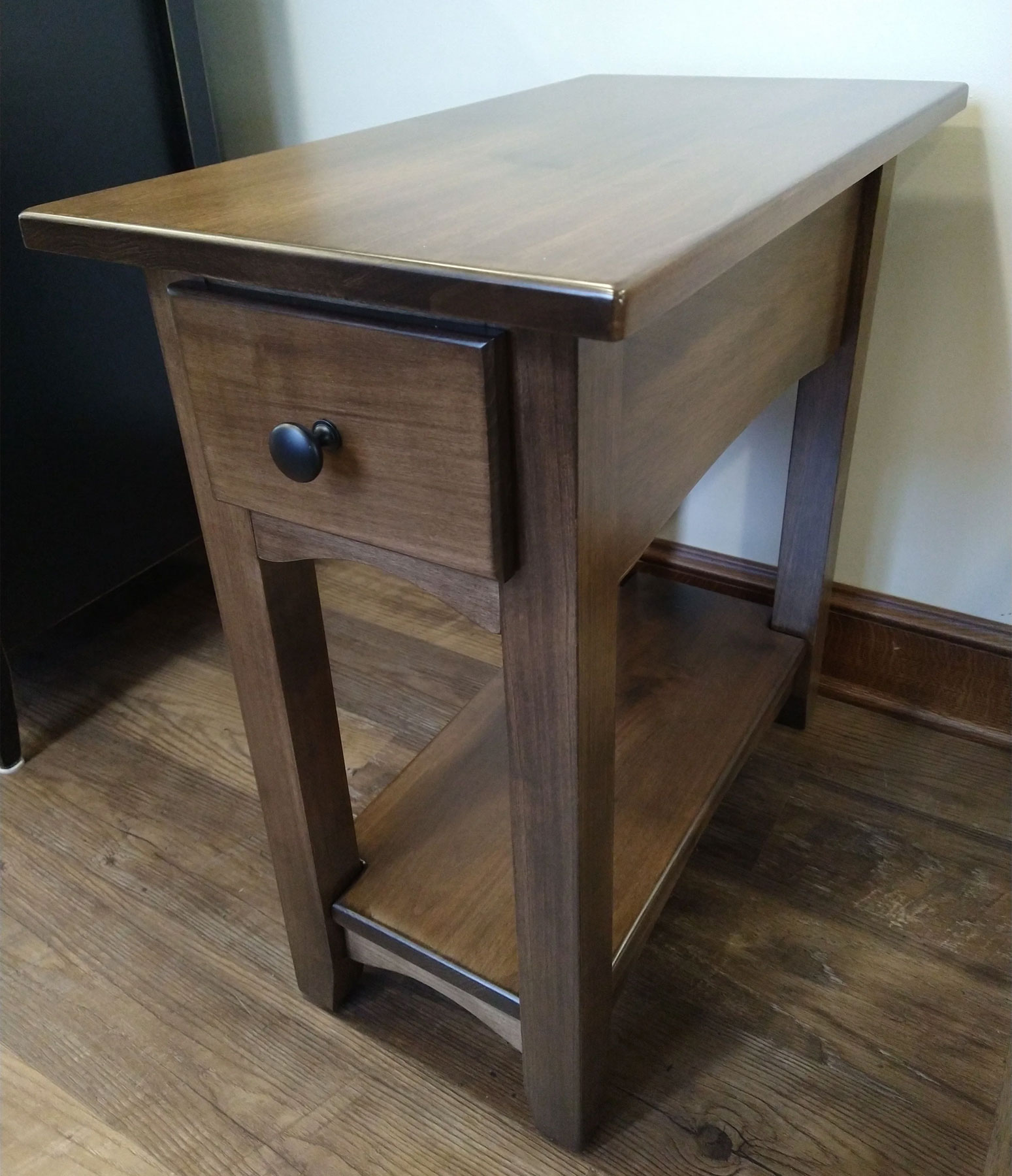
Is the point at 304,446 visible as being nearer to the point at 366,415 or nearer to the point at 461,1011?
the point at 366,415

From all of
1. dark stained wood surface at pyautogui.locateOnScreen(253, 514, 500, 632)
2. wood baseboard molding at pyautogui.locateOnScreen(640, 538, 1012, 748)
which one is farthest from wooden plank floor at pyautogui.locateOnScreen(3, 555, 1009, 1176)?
dark stained wood surface at pyautogui.locateOnScreen(253, 514, 500, 632)

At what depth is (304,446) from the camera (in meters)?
0.53

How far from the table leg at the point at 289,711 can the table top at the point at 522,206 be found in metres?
0.08

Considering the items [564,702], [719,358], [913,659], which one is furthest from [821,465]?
[564,702]

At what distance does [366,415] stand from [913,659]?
0.87 meters

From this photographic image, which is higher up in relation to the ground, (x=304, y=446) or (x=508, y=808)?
(x=304, y=446)

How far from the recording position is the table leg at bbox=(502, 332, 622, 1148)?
469 millimetres

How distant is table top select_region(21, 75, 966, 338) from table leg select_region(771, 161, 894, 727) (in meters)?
0.13

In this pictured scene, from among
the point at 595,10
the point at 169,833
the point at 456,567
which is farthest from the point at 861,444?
the point at 169,833

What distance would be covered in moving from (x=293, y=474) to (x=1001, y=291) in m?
0.78

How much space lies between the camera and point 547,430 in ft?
1.54

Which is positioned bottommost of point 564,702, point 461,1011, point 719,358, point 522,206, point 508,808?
point 461,1011

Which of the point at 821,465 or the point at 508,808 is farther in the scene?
the point at 821,465

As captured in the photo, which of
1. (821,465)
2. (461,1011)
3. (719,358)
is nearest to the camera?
(719,358)
